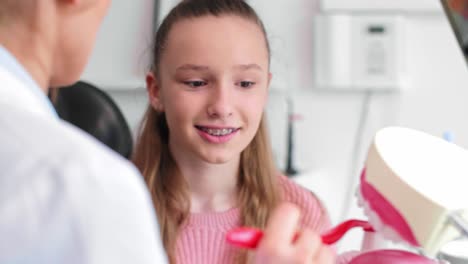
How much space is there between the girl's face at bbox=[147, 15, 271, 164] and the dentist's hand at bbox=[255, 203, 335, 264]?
0.37m

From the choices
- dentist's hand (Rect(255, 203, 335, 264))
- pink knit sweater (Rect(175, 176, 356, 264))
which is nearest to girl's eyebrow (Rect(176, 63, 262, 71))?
pink knit sweater (Rect(175, 176, 356, 264))

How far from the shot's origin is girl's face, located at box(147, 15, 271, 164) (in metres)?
0.86

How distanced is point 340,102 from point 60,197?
109 cm

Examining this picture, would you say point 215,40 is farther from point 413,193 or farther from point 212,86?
point 413,193

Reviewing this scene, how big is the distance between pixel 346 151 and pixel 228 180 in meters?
0.49

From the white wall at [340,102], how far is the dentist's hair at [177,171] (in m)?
0.38

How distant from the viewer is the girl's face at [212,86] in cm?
86

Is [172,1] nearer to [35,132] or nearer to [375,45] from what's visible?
[375,45]

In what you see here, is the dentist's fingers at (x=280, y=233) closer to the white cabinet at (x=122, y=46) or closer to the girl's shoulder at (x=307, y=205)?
the girl's shoulder at (x=307, y=205)

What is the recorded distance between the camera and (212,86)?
86cm

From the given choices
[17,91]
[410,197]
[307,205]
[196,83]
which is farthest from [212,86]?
[17,91]

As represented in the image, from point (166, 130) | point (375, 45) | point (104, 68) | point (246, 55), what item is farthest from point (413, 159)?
point (104, 68)

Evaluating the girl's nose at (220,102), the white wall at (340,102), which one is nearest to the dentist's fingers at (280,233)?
the girl's nose at (220,102)

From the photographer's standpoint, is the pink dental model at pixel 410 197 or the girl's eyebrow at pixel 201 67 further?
the girl's eyebrow at pixel 201 67
